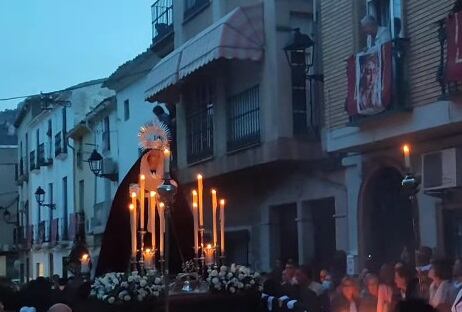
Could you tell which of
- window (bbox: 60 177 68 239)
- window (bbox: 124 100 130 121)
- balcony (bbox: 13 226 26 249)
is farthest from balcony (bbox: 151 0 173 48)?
balcony (bbox: 13 226 26 249)

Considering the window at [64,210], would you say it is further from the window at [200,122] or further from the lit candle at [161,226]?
the lit candle at [161,226]

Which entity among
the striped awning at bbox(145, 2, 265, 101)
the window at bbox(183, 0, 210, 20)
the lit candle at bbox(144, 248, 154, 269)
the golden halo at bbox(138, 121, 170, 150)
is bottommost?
the lit candle at bbox(144, 248, 154, 269)

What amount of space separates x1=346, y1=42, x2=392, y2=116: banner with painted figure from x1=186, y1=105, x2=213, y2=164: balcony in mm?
6373

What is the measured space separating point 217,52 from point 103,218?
1508 centimetres

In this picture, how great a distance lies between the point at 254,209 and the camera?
815 inches

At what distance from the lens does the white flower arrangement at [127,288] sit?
9.53m

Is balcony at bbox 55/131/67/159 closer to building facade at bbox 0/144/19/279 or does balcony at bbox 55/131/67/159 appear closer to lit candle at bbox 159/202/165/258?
building facade at bbox 0/144/19/279

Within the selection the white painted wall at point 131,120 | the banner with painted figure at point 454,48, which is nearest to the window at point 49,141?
the white painted wall at point 131,120

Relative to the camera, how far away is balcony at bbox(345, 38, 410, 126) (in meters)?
13.6

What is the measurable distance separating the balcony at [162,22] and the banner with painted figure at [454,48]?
12265 mm

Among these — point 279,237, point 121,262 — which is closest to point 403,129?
point 121,262

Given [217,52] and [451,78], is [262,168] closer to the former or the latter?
[217,52]

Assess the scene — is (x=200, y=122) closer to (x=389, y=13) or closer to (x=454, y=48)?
(x=389, y=13)

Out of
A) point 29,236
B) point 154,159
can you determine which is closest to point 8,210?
point 29,236
